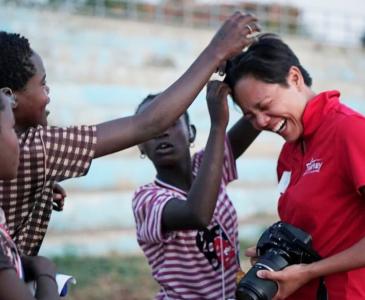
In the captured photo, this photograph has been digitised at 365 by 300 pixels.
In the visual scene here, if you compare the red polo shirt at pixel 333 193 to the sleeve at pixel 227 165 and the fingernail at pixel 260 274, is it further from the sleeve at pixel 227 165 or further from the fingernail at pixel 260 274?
the sleeve at pixel 227 165

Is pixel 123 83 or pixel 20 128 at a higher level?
pixel 20 128

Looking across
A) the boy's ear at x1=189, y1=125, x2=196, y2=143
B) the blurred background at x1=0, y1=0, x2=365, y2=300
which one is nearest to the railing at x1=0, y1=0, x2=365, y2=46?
the blurred background at x1=0, y1=0, x2=365, y2=300

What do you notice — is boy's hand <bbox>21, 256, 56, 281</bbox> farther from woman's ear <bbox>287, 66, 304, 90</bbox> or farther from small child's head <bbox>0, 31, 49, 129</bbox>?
woman's ear <bbox>287, 66, 304, 90</bbox>

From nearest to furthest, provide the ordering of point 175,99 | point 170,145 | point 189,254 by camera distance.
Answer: point 175,99 < point 189,254 < point 170,145

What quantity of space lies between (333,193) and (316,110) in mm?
311

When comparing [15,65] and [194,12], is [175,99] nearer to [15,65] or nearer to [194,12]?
[15,65]

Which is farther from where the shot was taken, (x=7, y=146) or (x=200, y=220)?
(x=200, y=220)

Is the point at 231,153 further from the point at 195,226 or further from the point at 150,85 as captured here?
the point at 150,85

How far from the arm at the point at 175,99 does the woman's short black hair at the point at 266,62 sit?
0.12m

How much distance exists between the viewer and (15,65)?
2510 millimetres

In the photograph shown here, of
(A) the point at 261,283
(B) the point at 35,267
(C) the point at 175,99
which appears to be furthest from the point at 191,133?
(B) the point at 35,267

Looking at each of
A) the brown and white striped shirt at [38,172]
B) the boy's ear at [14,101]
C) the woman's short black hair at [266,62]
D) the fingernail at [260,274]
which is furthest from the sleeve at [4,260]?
the woman's short black hair at [266,62]

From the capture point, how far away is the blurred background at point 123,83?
30.1ft

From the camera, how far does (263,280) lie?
2699 mm
